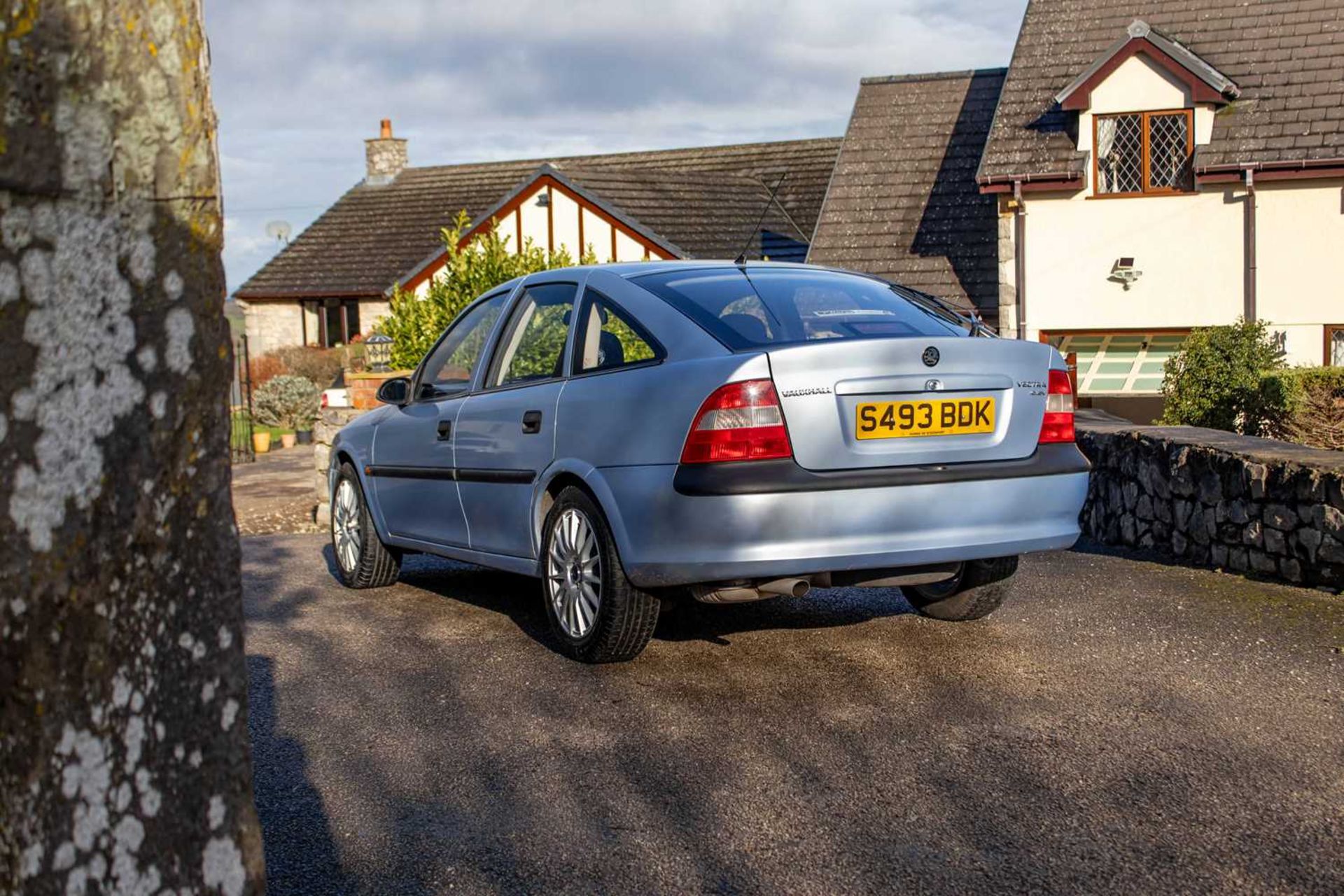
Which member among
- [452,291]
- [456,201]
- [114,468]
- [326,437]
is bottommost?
[326,437]

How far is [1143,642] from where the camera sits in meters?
6.68

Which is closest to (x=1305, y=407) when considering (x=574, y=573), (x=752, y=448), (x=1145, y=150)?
(x=574, y=573)

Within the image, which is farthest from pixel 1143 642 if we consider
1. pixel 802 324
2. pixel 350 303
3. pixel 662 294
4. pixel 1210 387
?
pixel 350 303

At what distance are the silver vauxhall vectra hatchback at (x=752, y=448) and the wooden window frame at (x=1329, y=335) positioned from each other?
1778cm

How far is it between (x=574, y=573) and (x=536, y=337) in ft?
Answer: 4.66

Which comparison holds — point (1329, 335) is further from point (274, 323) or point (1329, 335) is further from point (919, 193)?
point (274, 323)

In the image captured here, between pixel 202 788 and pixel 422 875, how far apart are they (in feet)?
5.78

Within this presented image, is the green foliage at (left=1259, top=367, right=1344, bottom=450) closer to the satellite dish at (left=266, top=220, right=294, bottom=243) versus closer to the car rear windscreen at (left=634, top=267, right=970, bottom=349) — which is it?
the car rear windscreen at (left=634, top=267, right=970, bottom=349)

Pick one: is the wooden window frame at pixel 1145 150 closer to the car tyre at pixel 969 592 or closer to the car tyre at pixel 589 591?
the car tyre at pixel 969 592

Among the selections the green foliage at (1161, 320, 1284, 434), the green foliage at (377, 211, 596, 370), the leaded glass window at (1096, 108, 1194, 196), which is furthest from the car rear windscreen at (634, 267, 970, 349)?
the leaded glass window at (1096, 108, 1194, 196)

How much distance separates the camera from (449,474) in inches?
300

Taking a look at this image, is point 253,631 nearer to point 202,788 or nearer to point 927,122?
point 202,788

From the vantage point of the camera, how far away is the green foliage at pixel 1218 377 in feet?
44.4

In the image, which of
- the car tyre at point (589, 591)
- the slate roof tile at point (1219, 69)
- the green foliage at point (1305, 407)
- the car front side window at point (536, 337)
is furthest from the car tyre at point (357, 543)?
the slate roof tile at point (1219, 69)
